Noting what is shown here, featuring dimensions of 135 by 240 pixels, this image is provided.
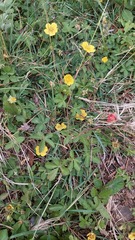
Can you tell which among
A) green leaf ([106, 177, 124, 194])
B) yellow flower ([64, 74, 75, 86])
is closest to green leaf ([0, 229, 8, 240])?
green leaf ([106, 177, 124, 194])

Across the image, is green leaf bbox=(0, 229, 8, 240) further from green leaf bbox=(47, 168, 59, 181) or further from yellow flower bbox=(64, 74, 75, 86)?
yellow flower bbox=(64, 74, 75, 86)

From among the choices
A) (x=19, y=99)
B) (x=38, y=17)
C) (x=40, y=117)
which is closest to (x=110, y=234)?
(x=40, y=117)

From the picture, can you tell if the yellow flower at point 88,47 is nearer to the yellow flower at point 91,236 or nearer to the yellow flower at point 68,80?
the yellow flower at point 68,80

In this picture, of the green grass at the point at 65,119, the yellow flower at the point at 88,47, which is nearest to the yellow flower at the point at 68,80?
the green grass at the point at 65,119

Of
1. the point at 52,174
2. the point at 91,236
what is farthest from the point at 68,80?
the point at 91,236

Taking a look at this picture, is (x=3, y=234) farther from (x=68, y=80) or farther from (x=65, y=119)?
(x=68, y=80)

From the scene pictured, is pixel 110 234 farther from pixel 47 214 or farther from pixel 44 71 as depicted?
pixel 44 71
